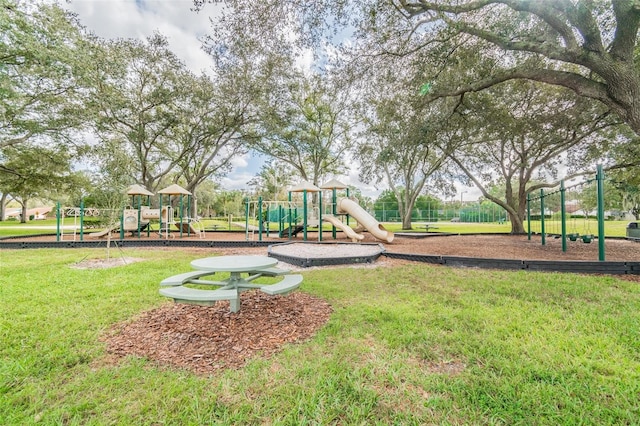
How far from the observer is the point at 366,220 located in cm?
1131

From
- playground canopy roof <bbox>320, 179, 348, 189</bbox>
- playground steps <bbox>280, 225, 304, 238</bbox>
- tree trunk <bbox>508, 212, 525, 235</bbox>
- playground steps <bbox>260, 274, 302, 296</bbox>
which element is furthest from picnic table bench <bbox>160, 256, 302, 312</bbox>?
tree trunk <bbox>508, 212, 525, 235</bbox>

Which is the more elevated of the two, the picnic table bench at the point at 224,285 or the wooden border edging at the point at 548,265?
the picnic table bench at the point at 224,285

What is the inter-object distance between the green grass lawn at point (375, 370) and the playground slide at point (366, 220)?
6.85 m

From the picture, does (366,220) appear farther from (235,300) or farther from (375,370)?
(375,370)

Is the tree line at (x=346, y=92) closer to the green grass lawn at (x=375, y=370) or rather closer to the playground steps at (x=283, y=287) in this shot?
the green grass lawn at (x=375, y=370)

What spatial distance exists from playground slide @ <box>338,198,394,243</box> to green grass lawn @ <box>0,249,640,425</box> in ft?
22.5

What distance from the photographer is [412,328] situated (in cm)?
299

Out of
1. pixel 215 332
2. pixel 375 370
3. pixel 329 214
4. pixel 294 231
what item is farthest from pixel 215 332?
pixel 294 231

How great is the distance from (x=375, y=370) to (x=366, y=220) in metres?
9.24

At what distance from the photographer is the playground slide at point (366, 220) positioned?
10875 millimetres

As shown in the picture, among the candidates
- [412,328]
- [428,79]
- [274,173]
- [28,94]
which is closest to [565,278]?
[412,328]

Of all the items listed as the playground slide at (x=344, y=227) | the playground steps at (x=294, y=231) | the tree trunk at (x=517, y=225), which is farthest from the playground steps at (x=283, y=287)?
the tree trunk at (x=517, y=225)

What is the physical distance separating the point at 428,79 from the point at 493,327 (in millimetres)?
7817

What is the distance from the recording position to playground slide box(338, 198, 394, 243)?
10.9 m
